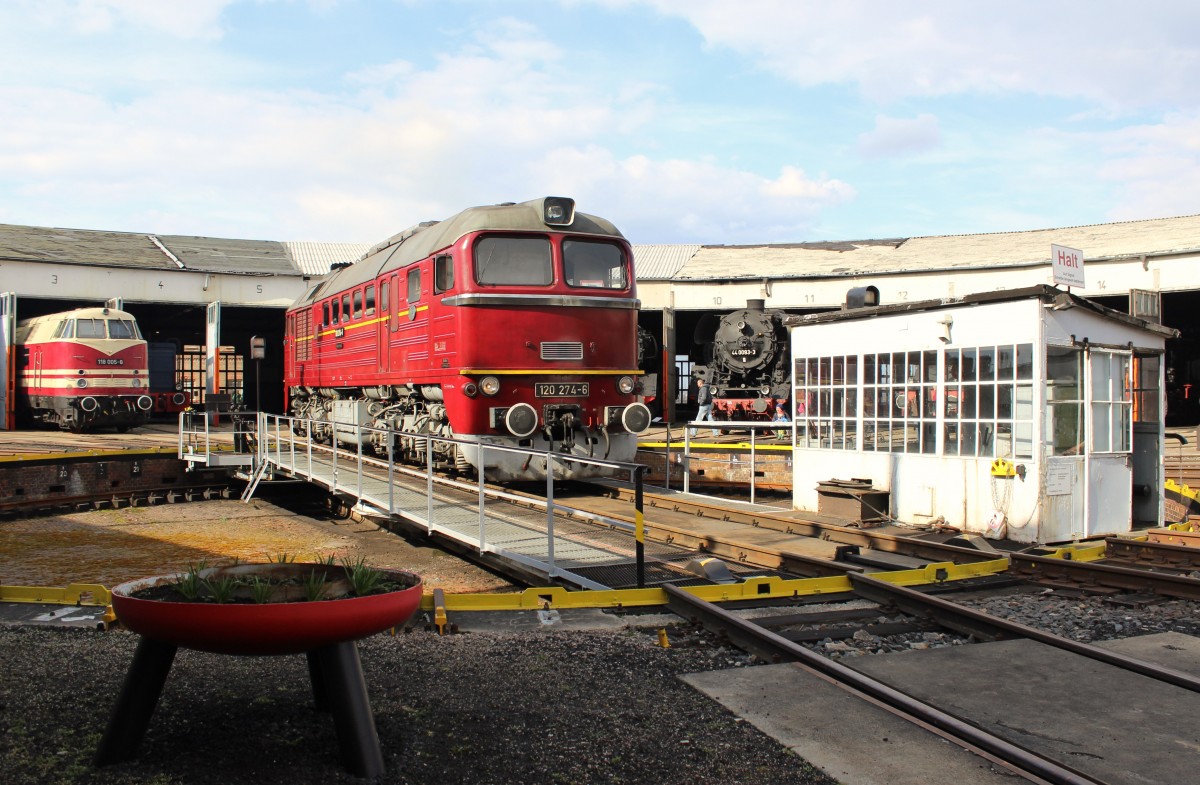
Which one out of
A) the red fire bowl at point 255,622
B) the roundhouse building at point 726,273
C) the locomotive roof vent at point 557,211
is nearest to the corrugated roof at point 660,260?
the roundhouse building at point 726,273

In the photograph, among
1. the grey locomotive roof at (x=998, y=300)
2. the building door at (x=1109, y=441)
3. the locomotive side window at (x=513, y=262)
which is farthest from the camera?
the locomotive side window at (x=513, y=262)

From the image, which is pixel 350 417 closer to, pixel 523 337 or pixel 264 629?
pixel 523 337

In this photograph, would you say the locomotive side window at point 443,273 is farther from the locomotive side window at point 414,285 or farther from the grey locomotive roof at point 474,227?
the locomotive side window at point 414,285

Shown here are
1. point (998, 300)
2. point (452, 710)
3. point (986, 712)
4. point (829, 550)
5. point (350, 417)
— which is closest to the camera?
point (452, 710)

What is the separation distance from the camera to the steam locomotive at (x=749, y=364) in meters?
26.3

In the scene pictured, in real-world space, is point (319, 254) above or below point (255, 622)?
above

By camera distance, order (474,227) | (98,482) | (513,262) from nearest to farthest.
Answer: (474,227), (513,262), (98,482)

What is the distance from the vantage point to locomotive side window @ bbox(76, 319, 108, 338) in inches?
888

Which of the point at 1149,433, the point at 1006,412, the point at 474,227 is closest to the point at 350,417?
the point at 474,227

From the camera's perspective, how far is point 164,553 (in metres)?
12.4

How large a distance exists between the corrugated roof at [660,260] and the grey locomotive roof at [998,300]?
17.4 metres

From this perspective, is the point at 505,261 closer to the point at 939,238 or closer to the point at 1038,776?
the point at 1038,776

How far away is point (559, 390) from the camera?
12.2 m

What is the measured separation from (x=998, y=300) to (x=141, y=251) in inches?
1049
